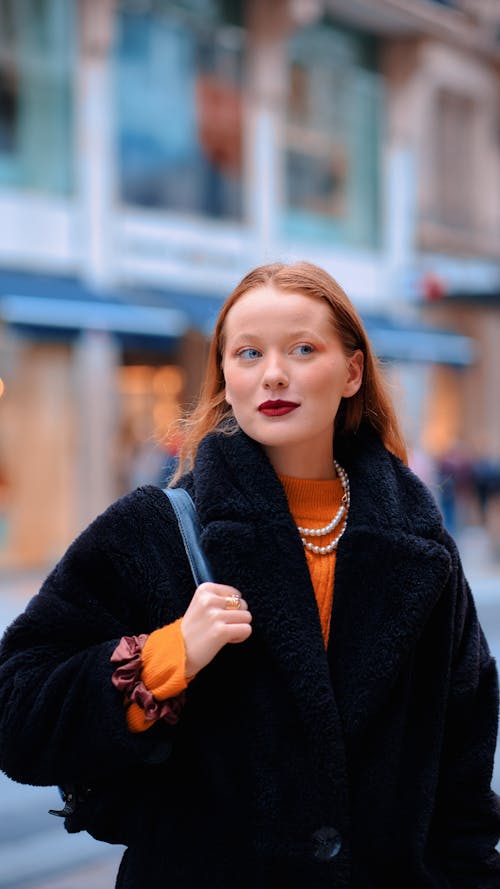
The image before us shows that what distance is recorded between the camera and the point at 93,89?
1712 centimetres

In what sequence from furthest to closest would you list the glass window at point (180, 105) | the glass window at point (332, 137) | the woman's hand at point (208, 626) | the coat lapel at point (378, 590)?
the glass window at point (332, 137) → the glass window at point (180, 105) → the coat lapel at point (378, 590) → the woman's hand at point (208, 626)

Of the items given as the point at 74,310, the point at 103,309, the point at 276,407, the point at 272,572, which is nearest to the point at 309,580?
the point at 272,572

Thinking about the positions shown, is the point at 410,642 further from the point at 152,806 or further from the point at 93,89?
the point at 93,89

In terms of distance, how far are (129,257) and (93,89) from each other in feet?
6.97

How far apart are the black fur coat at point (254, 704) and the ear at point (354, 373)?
21 centimetres

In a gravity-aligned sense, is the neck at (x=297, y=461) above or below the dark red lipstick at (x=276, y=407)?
below

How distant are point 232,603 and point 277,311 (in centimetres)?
45

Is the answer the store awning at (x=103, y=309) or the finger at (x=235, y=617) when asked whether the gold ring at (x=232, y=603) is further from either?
the store awning at (x=103, y=309)

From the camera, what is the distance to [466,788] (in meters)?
2.10

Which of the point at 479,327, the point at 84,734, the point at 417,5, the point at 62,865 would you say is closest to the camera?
the point at 84,734

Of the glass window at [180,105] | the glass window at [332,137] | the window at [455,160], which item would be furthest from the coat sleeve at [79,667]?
the window at [455,160]

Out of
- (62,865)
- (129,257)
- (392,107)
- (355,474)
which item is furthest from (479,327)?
(355,474)

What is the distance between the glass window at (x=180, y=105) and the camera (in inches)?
701

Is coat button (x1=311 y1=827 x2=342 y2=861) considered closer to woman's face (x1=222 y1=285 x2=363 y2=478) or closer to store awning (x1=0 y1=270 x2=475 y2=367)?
woman's face (x1=222 y1=285 x2=363 y2=478)
